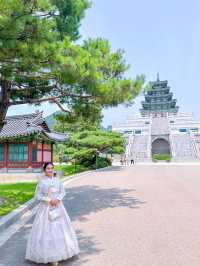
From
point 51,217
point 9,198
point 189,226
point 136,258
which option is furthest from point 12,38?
point 9,198

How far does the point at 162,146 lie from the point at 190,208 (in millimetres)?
61355

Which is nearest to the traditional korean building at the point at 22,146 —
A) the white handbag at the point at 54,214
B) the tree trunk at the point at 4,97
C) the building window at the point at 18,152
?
the building window at the point at 18,152

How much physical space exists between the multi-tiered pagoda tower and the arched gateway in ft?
72.8

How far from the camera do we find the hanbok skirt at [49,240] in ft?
13.7

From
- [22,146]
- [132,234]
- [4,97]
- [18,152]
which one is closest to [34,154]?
[22,146]

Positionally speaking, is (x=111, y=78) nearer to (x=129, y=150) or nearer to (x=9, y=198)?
(x=9, y=198)

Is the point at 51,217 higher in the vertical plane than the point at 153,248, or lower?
higher

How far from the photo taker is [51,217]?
14.1 ft

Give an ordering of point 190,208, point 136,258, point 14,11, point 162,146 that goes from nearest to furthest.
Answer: point 136,258
point 14,11
point 190,208
point 162,146

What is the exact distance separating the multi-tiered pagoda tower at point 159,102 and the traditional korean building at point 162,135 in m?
9.58

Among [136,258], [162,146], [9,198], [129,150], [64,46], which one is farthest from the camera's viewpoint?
[162,146]

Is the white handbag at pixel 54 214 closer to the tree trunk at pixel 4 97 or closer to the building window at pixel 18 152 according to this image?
the tree trunk at pixel 4 97

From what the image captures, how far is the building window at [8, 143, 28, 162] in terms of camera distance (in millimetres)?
26344

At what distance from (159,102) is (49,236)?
298 ft
